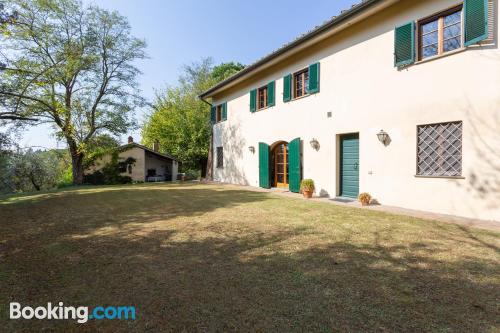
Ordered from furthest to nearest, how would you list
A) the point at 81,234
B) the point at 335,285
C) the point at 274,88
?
the point at 274,88
the point at 81,234
the point at 335,285

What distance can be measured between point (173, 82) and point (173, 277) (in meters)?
28.1

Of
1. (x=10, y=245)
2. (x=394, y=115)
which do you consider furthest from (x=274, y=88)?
(x=10, y=245)

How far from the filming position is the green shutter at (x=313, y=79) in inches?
391

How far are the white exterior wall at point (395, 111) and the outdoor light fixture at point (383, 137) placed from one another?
115 millimetres

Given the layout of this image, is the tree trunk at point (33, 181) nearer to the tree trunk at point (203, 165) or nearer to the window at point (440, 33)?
the tree trunk at point (203, 165)

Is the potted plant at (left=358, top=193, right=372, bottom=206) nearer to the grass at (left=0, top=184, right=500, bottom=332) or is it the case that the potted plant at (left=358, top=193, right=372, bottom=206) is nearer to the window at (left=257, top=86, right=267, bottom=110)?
the grass at (left=0, top=184, right=500, bottom=332)

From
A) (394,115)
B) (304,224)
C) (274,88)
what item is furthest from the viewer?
A: (274,88)

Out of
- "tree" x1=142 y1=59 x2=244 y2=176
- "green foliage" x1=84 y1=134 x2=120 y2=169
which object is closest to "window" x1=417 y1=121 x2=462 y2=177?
"tree" x1=142 y1=59 x2=244 y2=176

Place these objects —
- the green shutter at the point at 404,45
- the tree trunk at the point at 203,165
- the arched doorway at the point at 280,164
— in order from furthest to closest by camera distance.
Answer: the tree trunk at the point at 203,165 < the arched doorway at the point at 280,164 < the green shutter at the point at 404,45

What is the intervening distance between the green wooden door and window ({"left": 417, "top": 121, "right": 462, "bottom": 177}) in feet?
6.64

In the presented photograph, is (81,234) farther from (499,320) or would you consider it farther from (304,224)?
(499,320)

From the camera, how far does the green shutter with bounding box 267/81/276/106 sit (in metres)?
12.3

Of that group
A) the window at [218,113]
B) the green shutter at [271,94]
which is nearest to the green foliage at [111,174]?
the window at [218,113]

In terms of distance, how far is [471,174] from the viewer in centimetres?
610
